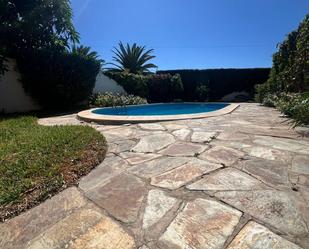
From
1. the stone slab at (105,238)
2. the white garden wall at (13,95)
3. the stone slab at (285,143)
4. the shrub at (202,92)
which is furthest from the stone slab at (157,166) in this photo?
the shrub at (202,92)

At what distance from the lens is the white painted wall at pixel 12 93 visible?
8.73 m

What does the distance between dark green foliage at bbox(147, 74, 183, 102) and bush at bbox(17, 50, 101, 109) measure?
215 inches

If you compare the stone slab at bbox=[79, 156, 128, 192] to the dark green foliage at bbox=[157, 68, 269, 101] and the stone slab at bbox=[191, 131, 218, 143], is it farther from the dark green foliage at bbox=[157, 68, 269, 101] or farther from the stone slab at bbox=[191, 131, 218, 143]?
the dark green foliage at bbox=[157, 68, 269, 101]

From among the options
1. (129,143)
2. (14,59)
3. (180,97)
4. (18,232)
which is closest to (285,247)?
(18,232)

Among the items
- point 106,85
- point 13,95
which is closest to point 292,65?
point 106,85

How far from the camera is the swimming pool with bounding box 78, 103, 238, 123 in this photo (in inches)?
229

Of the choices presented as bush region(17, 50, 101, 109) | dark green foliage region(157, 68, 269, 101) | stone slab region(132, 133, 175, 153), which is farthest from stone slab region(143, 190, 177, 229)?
dark green foliage region(157, 68, 269, 101)

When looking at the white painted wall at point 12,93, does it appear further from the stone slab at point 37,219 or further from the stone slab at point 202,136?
the stone slab at point 37,219

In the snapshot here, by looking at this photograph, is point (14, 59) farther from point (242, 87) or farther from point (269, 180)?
point (242, 87)

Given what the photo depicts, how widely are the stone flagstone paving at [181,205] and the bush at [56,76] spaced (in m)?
7.16

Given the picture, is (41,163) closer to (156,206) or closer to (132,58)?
(156,206)

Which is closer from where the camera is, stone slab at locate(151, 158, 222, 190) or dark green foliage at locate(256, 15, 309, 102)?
stone slab at locate(151, 158, 222, 190)

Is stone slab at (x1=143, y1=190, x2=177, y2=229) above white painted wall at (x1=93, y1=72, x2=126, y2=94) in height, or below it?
below

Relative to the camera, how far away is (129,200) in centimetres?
195
